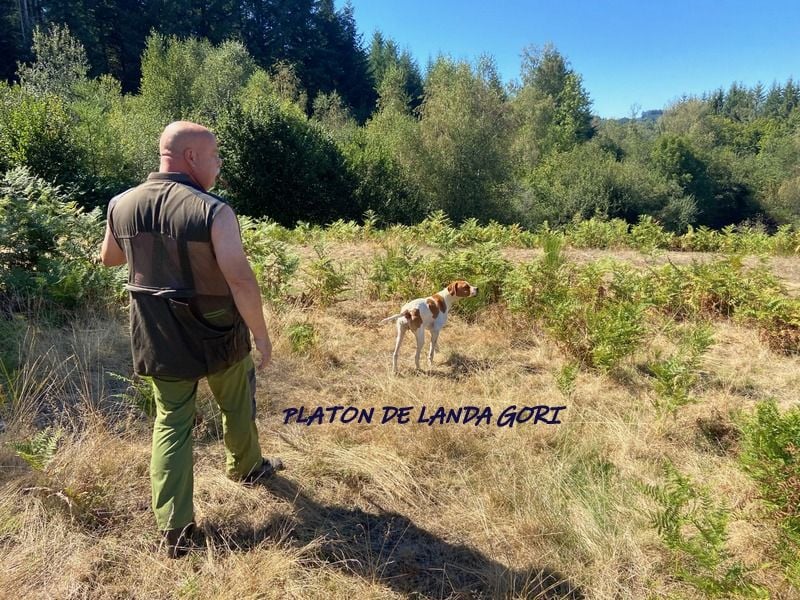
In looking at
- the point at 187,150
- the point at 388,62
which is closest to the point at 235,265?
the point at 187,150

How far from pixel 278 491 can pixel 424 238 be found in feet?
23.7

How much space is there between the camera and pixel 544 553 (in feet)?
7.51

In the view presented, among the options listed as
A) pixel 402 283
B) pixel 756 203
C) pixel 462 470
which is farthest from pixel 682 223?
pixel 462 470

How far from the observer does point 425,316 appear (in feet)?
13.7

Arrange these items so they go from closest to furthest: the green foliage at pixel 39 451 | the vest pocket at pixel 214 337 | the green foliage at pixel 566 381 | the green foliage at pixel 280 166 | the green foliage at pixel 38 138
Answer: the vest pocket at pixel 214 337 → the green foliage at pixel 39 451 → the green foliage at pixel 566 381 → the green foliage at pixel 38 138 → the green foliage at pixel 280 166

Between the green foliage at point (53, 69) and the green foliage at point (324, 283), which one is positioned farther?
the green foliage at point (53, 69)

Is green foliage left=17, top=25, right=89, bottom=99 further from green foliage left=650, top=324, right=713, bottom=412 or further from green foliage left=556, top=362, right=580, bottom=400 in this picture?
green foliage left=650, top=324, right=713, bottom=412

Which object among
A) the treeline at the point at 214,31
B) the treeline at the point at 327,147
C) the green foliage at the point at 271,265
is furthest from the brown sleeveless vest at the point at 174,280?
the treeline at the point at 214,31

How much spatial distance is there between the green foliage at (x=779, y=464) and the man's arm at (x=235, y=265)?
2390 mm

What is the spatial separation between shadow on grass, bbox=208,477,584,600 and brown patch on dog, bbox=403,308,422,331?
5.92 ft

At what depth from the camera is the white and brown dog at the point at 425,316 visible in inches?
162

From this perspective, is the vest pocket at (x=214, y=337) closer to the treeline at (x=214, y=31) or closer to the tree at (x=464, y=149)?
the tree at (x=464, y=149)

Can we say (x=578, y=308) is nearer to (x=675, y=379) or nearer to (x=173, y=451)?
(x=675, y=379)

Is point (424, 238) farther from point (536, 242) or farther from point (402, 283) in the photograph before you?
point (402, 283)
